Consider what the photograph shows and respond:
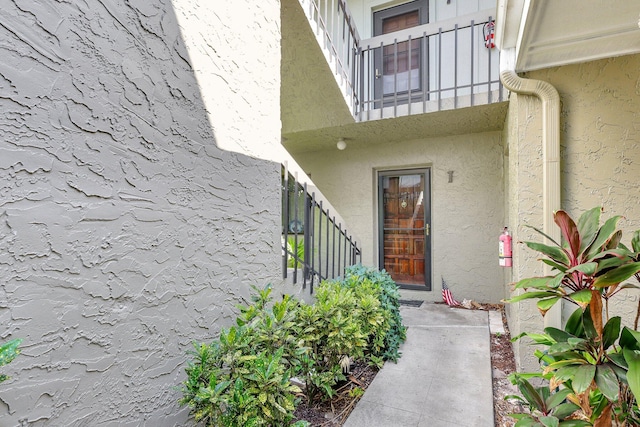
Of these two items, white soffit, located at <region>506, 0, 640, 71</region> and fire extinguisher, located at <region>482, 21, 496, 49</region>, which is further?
fire extinguisher, located at <region>482, 21, 496, 49</region>

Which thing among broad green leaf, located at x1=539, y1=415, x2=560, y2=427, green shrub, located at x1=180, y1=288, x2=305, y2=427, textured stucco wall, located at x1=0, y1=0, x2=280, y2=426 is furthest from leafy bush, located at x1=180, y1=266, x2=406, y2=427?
broad green leaf, located at x1=539, y1=415, x2=560, y2=427

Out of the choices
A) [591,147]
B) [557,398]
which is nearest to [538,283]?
[557,398]

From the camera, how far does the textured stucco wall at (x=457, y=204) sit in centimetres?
509

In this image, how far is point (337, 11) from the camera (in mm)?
4301

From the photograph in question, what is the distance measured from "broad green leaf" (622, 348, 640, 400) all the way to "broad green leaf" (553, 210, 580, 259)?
455 mm

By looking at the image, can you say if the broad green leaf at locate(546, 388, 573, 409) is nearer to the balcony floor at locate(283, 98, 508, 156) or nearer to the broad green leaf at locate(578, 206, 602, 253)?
the broad green leaf at locate(578, 206, 602, 253)

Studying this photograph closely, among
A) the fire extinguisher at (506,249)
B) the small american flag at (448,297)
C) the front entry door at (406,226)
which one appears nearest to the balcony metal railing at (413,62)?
the front entry door at (406,226)

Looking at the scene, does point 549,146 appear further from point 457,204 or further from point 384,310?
point 457,204

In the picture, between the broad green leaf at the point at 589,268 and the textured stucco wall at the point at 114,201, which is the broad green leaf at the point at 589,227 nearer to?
the broad green leaf at the point at 589,268

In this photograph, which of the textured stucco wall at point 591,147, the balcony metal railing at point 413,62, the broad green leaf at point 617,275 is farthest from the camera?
the balcony metal railing at point 413,62

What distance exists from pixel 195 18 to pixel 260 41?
0.63 metres

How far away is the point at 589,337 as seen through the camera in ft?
5.11

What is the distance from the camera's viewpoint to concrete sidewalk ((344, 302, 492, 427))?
2.29 meters

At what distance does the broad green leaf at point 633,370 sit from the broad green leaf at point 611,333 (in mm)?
110
